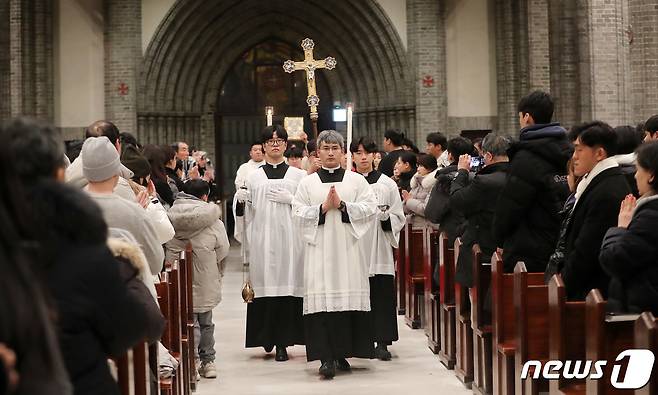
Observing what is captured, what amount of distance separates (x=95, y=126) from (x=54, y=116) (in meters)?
16.2

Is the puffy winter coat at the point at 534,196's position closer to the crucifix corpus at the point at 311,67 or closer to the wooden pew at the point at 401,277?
the wooden pew at the point at 401,277

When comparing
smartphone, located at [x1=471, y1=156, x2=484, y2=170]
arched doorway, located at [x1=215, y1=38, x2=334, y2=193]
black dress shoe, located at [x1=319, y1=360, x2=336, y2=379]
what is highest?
arched doorway, located at [x1=215, y1=38, x2=334, y2=193]

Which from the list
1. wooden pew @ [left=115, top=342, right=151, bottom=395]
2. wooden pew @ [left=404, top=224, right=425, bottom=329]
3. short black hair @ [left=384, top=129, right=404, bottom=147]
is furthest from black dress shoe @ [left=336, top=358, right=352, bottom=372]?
short black hair @ [left=384, top=129, right=404, bottom=147]

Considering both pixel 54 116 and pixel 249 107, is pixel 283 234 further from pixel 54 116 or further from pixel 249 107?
pixel 249 107

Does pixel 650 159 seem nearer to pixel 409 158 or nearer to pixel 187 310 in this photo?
pixel 187 310

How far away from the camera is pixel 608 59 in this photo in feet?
57.0

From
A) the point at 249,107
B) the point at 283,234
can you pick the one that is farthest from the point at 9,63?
the point at 283,234

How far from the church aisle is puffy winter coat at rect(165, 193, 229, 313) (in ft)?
2.33

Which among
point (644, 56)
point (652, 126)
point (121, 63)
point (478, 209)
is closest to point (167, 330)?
point (478, 209)

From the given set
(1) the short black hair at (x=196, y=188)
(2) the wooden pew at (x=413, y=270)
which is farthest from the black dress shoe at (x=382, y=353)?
(1) the short black hair at (x=196, y=188)

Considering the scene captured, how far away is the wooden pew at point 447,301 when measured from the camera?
9.33m

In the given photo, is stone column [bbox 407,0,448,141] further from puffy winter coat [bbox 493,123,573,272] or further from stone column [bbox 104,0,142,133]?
puffy winter coat [bbox 493,123,573,272]

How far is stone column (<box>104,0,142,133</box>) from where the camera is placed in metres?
22.9

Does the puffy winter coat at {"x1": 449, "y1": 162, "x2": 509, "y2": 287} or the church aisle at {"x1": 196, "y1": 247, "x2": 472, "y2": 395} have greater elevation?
the puffy winter coat at {"x1": 449, "y1": 162, "x2": 509, "y2": 287}
